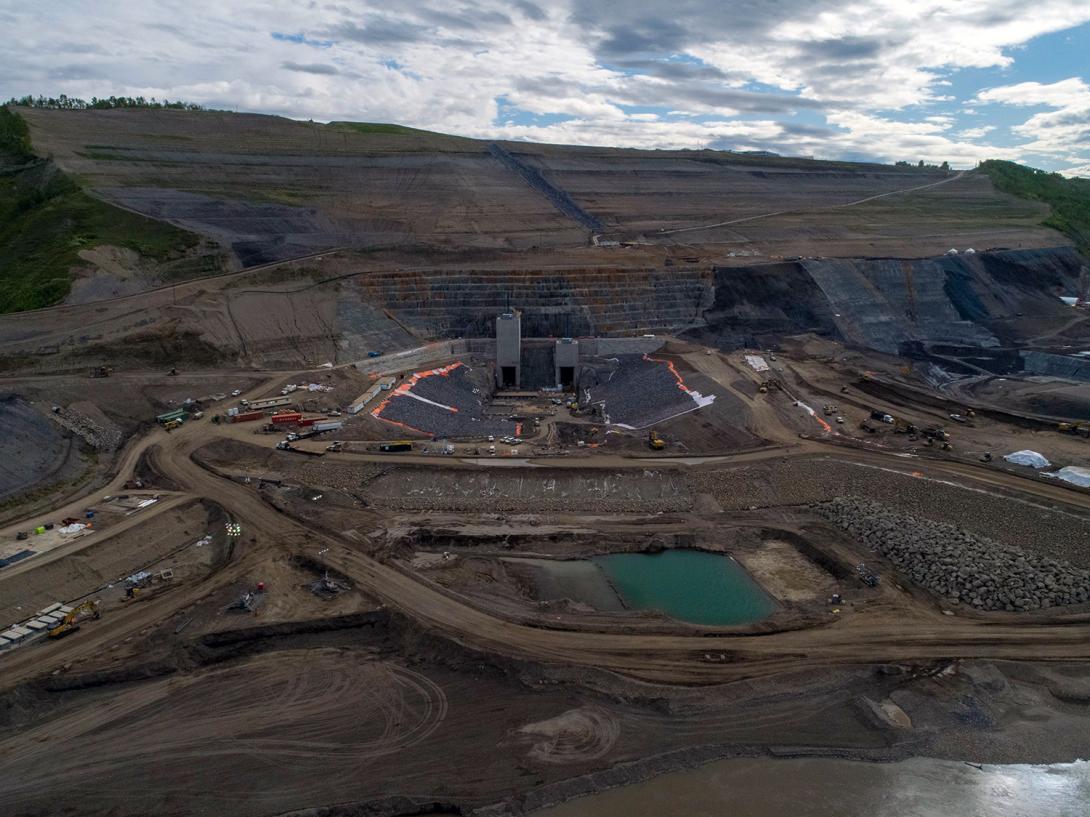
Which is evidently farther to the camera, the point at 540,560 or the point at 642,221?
the point at 642,221

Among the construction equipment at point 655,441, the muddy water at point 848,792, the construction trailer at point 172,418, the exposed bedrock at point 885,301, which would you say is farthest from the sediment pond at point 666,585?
the exposed bedrock at point 885,301

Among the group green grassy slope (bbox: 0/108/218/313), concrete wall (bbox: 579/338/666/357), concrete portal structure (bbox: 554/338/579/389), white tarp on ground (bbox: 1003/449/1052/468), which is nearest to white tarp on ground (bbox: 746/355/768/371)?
concrete wall (bbox: 579/338/666/357)

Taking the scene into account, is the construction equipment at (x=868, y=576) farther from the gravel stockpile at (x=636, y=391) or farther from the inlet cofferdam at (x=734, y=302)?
the inlet cofferdam at (x=734, y=302)

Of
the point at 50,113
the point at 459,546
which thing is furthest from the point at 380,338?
the point at 50,113

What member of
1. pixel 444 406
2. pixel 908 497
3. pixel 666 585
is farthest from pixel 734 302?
pixel 666 585

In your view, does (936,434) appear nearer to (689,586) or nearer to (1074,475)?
(1074,475)

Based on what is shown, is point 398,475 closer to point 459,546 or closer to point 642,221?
point 459,546
